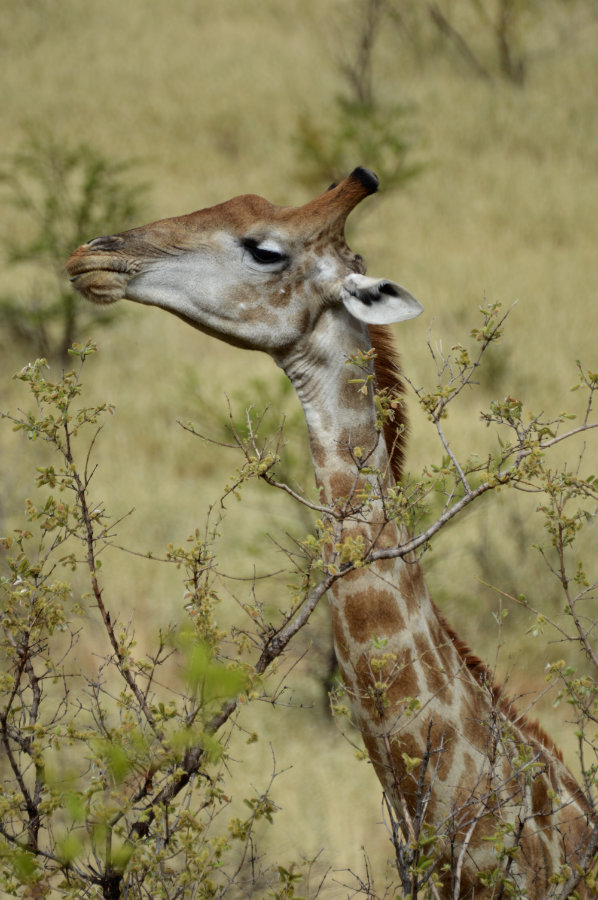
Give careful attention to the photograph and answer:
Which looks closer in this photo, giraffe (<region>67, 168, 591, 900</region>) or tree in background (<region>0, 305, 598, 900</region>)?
tree in background (<region>0, 305, 598, 900</region>)

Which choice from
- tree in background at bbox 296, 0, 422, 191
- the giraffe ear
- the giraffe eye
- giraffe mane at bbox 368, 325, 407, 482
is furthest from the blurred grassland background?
the giraffe eye

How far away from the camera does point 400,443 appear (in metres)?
3.60

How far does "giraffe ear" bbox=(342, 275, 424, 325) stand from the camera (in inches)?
124

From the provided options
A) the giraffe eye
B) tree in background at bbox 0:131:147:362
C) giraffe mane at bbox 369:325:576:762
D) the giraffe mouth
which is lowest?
giraffe mane at bbox 369:325:576:762

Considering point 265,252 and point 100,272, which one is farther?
point 265,252

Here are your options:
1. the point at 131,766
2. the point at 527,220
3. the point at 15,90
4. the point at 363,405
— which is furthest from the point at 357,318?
the point at 15,90

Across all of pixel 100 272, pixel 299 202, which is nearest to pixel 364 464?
pixel 100 272

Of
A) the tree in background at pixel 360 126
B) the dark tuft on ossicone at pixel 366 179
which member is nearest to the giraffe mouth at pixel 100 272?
the dark tuft on ossicone at pixel 366 179

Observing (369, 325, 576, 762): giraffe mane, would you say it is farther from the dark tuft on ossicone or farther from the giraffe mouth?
the giraffe mouth

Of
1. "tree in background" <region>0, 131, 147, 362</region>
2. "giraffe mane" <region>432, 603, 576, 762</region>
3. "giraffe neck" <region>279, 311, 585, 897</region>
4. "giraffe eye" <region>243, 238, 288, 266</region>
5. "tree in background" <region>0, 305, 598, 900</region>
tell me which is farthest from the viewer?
"tree in background" <region>0, 131, 147, 362</region>

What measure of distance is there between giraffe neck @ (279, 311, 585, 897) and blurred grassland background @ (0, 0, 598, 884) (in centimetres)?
27

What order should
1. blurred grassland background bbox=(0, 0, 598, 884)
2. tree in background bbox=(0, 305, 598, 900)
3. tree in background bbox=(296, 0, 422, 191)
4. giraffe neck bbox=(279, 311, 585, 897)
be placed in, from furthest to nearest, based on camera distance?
tree in background bbox=(296, 0, 422, 191) → blurred grassland background bbox=(0, 0, 598, 884) → giraffe neck bbox=(279, 311, 585, 897) → tree in background bbox=(0, 305, 598, 900)

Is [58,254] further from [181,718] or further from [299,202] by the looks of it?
[181,718]

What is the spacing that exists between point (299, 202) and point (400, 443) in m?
11.5
